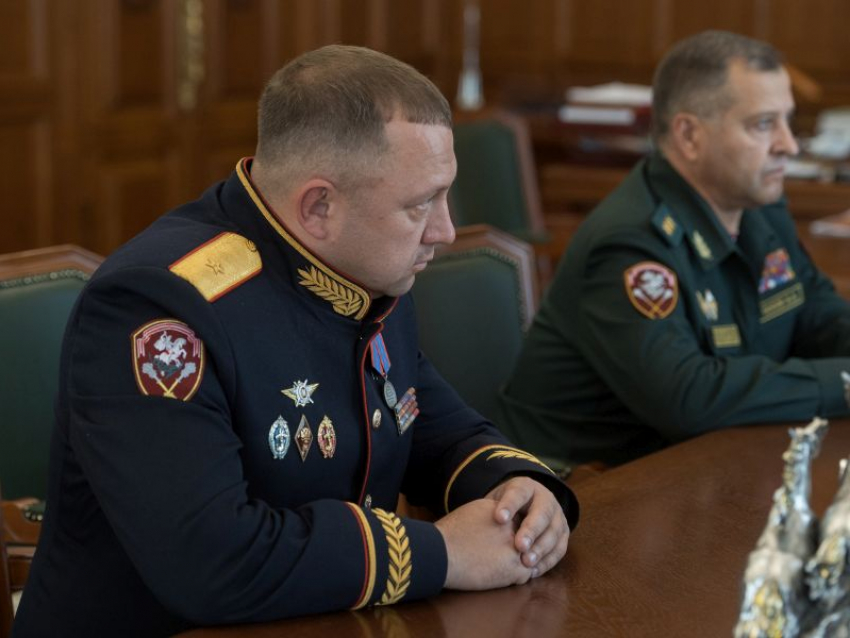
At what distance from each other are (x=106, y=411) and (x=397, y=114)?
1.49 feet

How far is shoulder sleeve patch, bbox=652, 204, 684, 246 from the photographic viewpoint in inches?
101

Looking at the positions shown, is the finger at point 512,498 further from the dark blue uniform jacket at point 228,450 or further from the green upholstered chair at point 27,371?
the green upholstered chair at point 27,371

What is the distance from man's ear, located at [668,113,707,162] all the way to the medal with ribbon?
3.92ft

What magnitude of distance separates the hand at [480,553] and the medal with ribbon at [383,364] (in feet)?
0.68

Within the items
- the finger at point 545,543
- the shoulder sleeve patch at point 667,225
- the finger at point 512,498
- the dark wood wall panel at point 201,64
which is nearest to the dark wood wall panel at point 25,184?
the dark wood wall panel at point 201,64

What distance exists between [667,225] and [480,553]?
1.20 meters

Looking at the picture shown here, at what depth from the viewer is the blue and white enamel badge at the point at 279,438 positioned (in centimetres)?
158

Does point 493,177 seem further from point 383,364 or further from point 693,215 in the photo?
point 383,364

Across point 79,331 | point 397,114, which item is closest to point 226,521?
point 79,331

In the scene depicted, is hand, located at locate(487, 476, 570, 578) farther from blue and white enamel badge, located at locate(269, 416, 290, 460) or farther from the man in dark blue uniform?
blue and white enamel badge, located at locate(269, 416, 290, 460)

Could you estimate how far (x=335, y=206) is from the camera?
160 cm

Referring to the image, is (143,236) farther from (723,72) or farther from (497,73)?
(497,73)

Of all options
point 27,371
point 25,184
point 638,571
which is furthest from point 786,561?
point 25,184

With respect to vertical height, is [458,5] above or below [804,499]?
below
